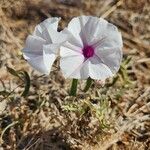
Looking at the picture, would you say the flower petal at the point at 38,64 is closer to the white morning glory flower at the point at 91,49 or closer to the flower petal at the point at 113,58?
the white morning glory flower at the point at 91,49

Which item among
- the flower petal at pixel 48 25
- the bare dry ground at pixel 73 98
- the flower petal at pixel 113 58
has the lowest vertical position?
the bare dry ground at pixel 73 98

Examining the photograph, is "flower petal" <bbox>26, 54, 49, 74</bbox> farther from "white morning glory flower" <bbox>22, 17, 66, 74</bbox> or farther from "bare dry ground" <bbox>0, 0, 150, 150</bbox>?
"bare dry ground" <bbox>0, 0, 150, 150</bbox>

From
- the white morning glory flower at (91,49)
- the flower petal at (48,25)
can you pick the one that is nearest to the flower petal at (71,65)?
the white morning glory flower at (91,49)

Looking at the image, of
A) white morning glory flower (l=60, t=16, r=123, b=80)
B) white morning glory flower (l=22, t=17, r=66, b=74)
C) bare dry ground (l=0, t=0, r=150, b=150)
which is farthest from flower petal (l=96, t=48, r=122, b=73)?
bare dry ground (l=0, t=0, r=150, b=150)

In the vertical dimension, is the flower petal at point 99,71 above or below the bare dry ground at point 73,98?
above

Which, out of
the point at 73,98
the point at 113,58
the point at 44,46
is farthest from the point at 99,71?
the point at 73,98

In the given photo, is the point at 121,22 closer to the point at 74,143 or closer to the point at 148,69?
the point at 148,69

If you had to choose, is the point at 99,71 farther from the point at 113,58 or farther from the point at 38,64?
the point at 38,64
